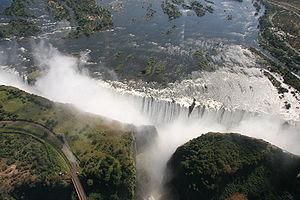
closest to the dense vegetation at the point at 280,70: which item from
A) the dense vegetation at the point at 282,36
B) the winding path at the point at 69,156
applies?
the dense vegetation at the point at 282,36

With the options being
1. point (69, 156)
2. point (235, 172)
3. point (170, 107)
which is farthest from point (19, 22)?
point (235, 172)

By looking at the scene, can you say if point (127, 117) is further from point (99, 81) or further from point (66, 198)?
point (66, 198)

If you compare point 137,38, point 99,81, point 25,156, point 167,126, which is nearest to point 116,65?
point 99,81

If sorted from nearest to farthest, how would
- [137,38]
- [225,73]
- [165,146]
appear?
[165,146], [225,73], [137,38]

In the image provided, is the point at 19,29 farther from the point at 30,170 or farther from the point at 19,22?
the point at 30,170

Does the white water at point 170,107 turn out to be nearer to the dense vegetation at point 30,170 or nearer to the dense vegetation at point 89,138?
the dense vegetation at point 89,138

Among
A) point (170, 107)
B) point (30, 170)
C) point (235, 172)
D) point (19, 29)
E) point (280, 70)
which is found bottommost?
point (30, 170)
